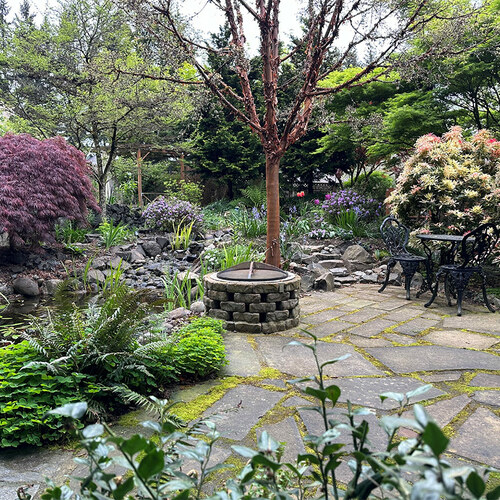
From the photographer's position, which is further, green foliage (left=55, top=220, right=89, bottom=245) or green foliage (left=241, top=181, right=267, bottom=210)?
green foliage (left=241, top=181, right=267, bottom=210)

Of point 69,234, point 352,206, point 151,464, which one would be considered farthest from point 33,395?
point 69,234

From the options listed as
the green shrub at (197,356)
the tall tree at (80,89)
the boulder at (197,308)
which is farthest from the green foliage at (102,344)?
the tall tree at (80,89)

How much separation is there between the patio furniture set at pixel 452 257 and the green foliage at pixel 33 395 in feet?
11.2

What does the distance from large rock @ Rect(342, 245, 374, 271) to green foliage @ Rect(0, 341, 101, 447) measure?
15.9 ft

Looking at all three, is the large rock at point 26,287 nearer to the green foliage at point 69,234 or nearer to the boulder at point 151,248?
the green foliage at point 69,234

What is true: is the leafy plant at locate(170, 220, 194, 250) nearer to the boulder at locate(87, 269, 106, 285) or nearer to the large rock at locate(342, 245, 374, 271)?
the boulder at locate(87, 269, 106, 285)

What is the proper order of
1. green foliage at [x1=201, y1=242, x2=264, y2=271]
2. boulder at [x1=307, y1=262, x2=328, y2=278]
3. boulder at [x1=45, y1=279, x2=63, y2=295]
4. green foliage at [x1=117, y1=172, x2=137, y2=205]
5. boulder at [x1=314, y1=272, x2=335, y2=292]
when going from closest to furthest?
green foliage at [x1=201, y1=242, x2=264, y2=271]
boulder at [x1=314, y1=272, x2=335, y2=292]
boulder at [x1=307, y1=262, x2=328, y2=278]
boulder at [x1=45, y1=279, x2=63, y2=295]
green foliage at [x1=117, y1=172, x2=137, y2=205]

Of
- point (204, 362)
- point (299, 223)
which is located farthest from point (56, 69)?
point (204, 362)

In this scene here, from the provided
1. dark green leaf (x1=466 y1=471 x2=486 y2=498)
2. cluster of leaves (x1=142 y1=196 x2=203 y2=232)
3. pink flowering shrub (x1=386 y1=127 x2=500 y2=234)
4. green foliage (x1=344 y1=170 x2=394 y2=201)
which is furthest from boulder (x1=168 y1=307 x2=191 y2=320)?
green foliage (x1=344 y1=170 x2=394 y2=201)

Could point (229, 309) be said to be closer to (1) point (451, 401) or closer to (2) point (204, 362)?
(2) point (204, 362)

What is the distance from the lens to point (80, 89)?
9.89 metres

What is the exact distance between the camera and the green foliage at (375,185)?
818 cm

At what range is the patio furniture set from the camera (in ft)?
12.6

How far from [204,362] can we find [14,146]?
6.16 m
